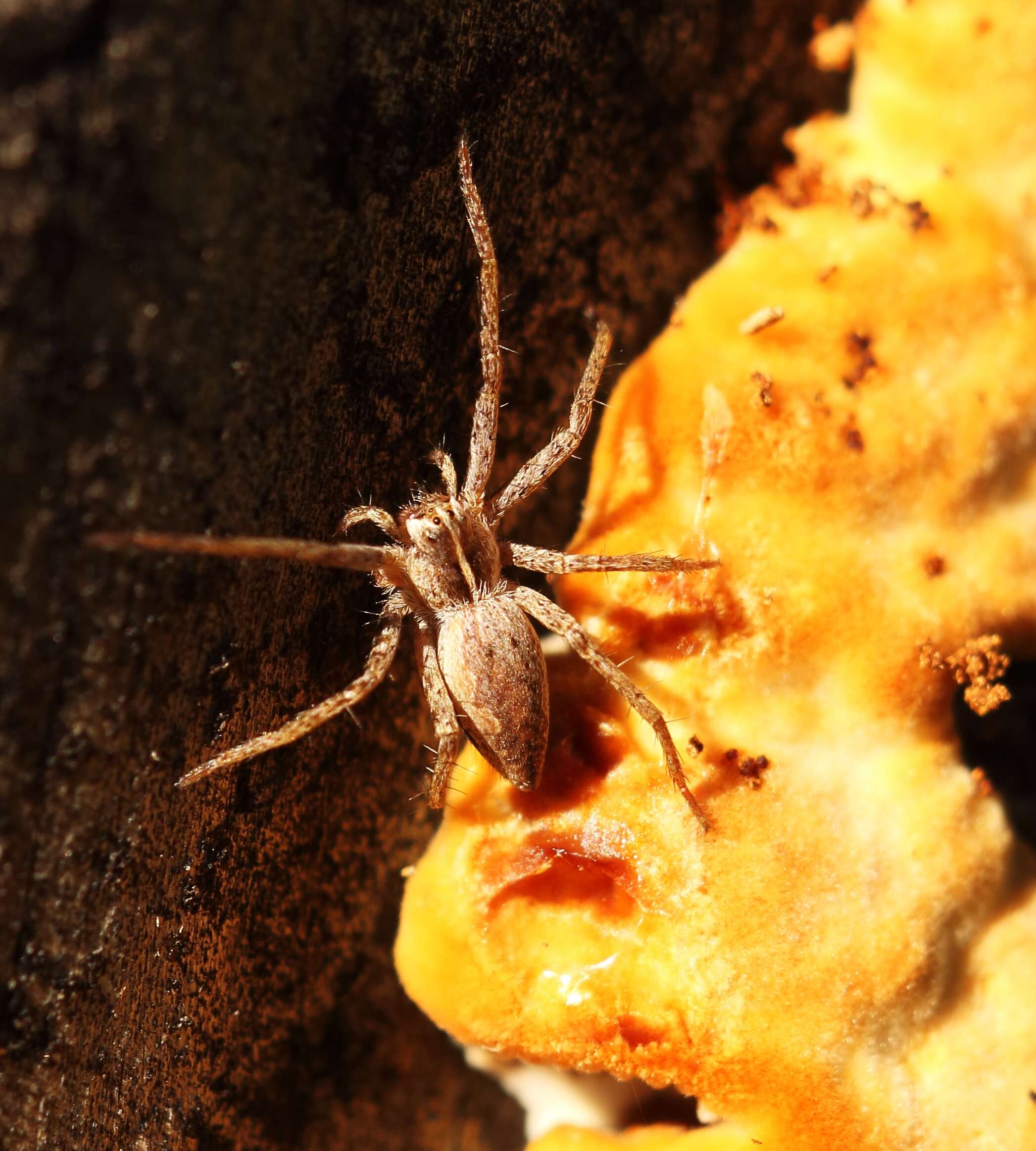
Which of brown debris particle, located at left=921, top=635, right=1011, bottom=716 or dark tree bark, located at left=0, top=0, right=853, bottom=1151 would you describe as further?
brown debris particle, located at left=921, top=635, right=1011, bottom=716

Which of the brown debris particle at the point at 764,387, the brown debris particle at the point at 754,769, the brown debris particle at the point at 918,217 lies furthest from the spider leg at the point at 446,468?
the brown debris particle at the point at 918,217

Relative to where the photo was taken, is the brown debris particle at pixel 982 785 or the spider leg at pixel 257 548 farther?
the brown debris particle at pixel 982 785

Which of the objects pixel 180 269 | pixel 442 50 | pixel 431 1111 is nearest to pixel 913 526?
pixel 442 50

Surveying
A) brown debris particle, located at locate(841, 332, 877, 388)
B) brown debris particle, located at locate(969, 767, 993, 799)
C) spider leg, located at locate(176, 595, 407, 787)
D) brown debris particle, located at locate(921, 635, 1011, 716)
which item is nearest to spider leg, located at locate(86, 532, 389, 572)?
spider leg, located at locate(176, 595, 407, 787)

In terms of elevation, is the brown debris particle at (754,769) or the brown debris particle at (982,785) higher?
the brown debris particle at (754,769)

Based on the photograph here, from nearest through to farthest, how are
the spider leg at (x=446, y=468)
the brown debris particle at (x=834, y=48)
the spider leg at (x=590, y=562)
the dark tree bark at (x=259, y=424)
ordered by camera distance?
the dark tree bark at (x=259, y=424)
the spider leg at (x=590, y=562)
the spider leg at (x=446, y=468)
the brown debris particle at (x=834, y=48)

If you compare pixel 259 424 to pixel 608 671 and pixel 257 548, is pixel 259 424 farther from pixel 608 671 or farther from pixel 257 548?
pixel 608 671

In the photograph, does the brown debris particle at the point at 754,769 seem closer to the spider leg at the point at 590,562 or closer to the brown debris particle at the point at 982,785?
the spider leg at the point at 590,562

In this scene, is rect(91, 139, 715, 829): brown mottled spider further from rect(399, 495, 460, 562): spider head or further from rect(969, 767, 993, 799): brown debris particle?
rect(969, 767, 993, 799): brown debris particle
